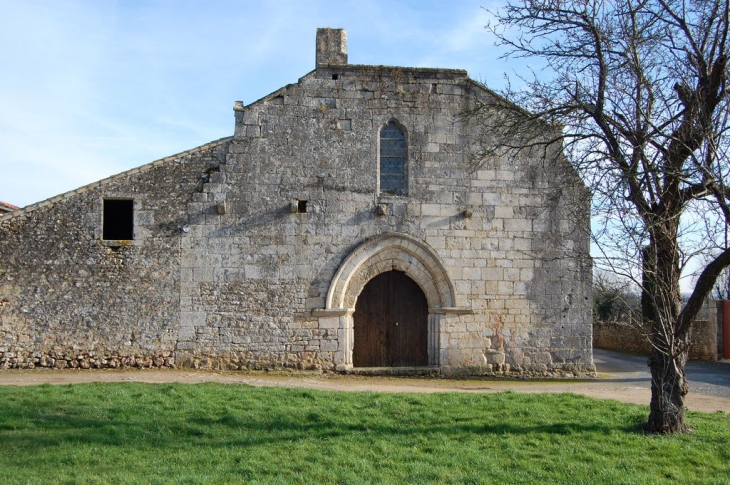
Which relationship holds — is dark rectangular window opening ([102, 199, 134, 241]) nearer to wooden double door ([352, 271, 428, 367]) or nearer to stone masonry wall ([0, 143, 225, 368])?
stone masonry wall ([0, 143, 225, 368])

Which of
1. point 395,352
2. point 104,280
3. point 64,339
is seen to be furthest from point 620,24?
point 64,339

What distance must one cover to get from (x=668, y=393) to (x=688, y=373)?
7890 millimetres

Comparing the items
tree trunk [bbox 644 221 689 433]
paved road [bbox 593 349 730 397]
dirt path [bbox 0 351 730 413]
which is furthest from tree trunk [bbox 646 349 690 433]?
paved road [bbox 593 349 730 397]

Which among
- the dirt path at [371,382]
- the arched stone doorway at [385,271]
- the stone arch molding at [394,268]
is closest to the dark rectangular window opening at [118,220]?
the dirt path at [371,382]

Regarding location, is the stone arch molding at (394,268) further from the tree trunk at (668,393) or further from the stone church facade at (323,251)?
the tree trunk at (668,393)

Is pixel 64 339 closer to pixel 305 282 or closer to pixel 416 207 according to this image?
pixel 305 282

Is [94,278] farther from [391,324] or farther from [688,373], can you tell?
[688,373]

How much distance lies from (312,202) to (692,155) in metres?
7.23

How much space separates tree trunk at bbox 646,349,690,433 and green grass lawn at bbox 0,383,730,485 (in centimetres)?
20

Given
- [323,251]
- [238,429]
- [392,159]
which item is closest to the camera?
[238,429]

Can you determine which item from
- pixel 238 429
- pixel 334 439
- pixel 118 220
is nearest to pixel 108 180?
pixel 118 220

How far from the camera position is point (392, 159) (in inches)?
529

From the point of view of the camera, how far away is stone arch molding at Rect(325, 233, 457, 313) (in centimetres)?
1297

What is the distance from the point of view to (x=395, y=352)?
1337cm
